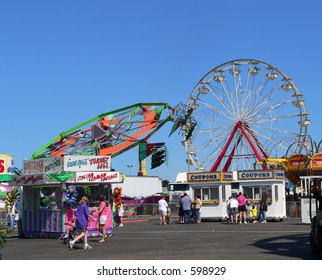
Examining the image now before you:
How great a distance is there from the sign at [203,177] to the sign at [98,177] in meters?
11.7

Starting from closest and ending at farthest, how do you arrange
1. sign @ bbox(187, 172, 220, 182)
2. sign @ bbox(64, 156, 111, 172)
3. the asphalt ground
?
1. the asphalt ground
2. sign @ bbox(64, 156, 111, 172)
3. sign @ bbox(187, 172, 220, 182)

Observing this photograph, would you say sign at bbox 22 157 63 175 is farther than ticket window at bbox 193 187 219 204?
No

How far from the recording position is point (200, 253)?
1536cm

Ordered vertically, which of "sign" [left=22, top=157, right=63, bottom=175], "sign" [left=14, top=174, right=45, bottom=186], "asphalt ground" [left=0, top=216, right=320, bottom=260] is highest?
"sign" [left=22, top=157, right=63, bottom=175]

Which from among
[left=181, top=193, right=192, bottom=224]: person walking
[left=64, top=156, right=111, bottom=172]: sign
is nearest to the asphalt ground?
[left=64, top=156, right=111, bottom=172]: sign

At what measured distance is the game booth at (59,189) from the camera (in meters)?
22.9

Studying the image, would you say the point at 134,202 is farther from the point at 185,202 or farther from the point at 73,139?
the point at 185,202

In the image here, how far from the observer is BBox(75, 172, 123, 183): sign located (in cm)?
2311

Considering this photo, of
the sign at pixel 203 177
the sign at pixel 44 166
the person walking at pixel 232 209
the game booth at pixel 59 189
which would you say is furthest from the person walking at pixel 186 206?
the sign at pixel 44 166

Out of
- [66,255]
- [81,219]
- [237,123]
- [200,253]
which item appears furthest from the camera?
[237,123]

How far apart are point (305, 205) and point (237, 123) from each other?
22.5 m

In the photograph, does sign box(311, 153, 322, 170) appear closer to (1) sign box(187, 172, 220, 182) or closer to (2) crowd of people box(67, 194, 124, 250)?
(1) sign box(187, 172, 220, 182)
